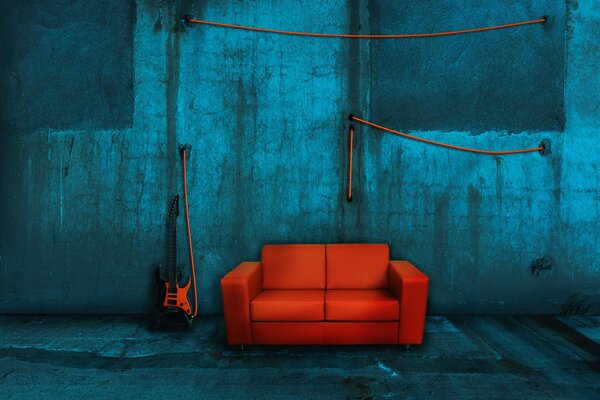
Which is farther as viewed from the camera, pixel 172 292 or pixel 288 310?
pixel 172 292

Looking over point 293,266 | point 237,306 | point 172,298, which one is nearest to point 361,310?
point 293,266

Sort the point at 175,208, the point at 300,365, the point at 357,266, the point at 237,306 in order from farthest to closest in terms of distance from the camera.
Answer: the point at 175,208 < the point at 357,266 < the point at 237,306 < the point at 300,365

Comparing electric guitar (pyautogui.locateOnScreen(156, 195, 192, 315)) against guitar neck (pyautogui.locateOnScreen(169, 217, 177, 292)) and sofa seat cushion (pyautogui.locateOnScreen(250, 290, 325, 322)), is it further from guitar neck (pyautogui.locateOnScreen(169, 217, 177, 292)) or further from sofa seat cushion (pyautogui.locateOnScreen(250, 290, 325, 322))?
sofa seat cushion (pyautogui.locateOnScreen(250, 290, 325, 322))

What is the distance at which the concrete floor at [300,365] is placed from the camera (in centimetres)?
196

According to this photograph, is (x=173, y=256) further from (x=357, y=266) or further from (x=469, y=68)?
(x=469, y=68)

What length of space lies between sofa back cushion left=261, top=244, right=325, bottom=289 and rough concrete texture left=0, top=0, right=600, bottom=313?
0.91 ft

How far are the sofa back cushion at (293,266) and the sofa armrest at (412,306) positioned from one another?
0.66m

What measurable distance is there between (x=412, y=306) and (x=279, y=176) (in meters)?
1.51

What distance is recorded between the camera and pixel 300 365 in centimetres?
223

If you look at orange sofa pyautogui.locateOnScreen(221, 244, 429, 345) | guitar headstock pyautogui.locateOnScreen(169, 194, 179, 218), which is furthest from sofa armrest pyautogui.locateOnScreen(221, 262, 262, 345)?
guitar headstock pyautogui.locateOnScreen(169, 194, 179, 218)

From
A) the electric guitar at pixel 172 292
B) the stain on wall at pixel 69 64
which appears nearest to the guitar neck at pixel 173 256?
the electric guitar at pixel 172 292

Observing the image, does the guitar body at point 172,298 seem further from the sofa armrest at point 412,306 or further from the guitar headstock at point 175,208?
the sofa armrest at point 412,306

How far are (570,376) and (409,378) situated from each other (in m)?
0.92

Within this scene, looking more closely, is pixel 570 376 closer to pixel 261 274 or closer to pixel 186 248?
pixel 261 274
